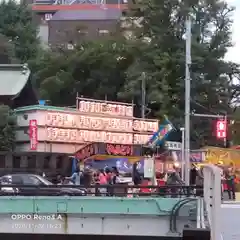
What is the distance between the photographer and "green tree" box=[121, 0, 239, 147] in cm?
5181

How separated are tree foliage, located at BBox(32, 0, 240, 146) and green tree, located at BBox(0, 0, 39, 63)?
2972mm

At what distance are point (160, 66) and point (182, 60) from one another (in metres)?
2.00

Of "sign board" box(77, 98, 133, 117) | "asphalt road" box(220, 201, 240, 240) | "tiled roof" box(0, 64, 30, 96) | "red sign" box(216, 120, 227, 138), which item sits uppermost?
"tiled roof" box(0, 64, 30, 96)

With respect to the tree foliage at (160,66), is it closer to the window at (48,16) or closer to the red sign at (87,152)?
the red sign at (87,152)

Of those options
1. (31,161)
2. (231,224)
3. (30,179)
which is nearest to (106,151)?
(31,161)

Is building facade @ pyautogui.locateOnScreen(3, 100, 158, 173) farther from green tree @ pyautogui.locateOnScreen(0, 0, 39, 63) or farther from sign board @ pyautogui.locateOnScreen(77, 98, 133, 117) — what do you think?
green tree @ pyautogui.locateOnScreen(0, 0, 39, 63)

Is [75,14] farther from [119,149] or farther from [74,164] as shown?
[74,164]

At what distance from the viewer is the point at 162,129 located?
32.4m

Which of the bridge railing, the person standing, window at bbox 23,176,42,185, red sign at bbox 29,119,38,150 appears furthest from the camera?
red sign at bbox 29,119,38,150

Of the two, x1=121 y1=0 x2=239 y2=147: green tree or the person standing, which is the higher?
x1=121 y1=0 x2=239 y2=147: green tree

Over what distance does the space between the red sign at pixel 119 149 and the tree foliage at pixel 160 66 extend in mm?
7681

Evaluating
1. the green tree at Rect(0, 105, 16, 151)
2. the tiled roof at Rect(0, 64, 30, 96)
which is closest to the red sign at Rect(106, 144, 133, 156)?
the green tree at Rect(0, 105, 16, 151)

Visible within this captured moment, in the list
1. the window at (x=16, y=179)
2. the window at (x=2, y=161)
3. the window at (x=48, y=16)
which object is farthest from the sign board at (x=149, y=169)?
the window at (x=48, y=16)

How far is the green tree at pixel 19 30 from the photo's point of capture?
63594 mm
